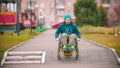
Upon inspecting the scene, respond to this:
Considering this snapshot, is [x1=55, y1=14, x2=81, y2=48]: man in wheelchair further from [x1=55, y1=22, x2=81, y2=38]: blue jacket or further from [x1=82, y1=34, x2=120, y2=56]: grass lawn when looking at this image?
[x1=82, y1=34, x2=120, y2=56]: grass lawn

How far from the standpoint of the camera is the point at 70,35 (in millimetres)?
15039

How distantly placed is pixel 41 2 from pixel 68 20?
88.4 meters

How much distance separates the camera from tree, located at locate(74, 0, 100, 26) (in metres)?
60.0

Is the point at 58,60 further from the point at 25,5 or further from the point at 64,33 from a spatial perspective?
the point at 25,5

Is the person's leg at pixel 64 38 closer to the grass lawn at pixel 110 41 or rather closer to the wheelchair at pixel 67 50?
the wheelchair at pixel 67 50

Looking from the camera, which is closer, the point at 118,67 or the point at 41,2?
the point at 118,67

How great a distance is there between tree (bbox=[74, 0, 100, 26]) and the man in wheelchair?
4425 centimetres

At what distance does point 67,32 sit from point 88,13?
45.3m

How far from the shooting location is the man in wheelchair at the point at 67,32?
15.0m

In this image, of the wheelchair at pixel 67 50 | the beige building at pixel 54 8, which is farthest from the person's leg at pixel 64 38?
the beige building at pixel 54 8

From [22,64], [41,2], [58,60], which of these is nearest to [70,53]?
[58,60]

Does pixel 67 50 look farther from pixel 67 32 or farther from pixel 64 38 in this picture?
pixel 67 32

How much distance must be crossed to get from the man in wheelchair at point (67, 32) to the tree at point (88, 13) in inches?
1742

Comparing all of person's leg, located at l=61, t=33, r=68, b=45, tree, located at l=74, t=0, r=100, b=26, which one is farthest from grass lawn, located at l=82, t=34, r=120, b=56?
tree, located at l=74, t=0, r=100, b=26
